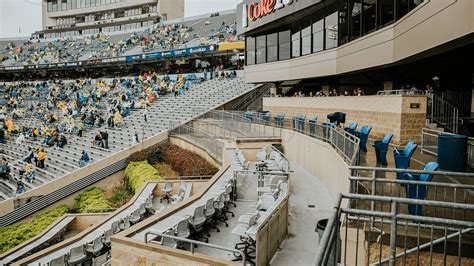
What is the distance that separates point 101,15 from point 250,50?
230ft

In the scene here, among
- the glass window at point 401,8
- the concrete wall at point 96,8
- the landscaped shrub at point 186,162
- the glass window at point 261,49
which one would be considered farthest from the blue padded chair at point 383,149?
the concrete wall at point 96,8

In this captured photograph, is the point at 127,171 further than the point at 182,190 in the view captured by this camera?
Yes

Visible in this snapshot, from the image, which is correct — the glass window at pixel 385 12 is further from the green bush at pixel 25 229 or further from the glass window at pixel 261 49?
the green bush at pixel 25 229

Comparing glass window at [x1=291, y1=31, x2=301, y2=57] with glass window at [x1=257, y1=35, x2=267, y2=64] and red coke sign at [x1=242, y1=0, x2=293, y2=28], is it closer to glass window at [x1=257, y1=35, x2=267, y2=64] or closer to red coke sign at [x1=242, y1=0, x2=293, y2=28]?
red coke sign at [x1=242, y1=0, x2=293, y2=28]

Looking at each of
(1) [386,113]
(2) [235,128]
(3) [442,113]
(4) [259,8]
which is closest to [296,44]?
(4) [259,8]

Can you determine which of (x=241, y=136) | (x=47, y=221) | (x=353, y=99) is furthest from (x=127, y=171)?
(x=353, y=99)

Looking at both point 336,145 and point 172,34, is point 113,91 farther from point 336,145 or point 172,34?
point 336,145

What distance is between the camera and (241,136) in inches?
868

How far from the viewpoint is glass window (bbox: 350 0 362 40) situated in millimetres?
22516

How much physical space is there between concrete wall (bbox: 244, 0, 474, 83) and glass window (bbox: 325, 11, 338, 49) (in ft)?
1.97

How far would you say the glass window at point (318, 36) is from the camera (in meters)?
27.1

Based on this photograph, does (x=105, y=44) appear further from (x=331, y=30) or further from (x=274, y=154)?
(x=274, y=154)

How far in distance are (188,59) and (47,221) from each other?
138ft

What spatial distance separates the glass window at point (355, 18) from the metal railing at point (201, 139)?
10293mm
